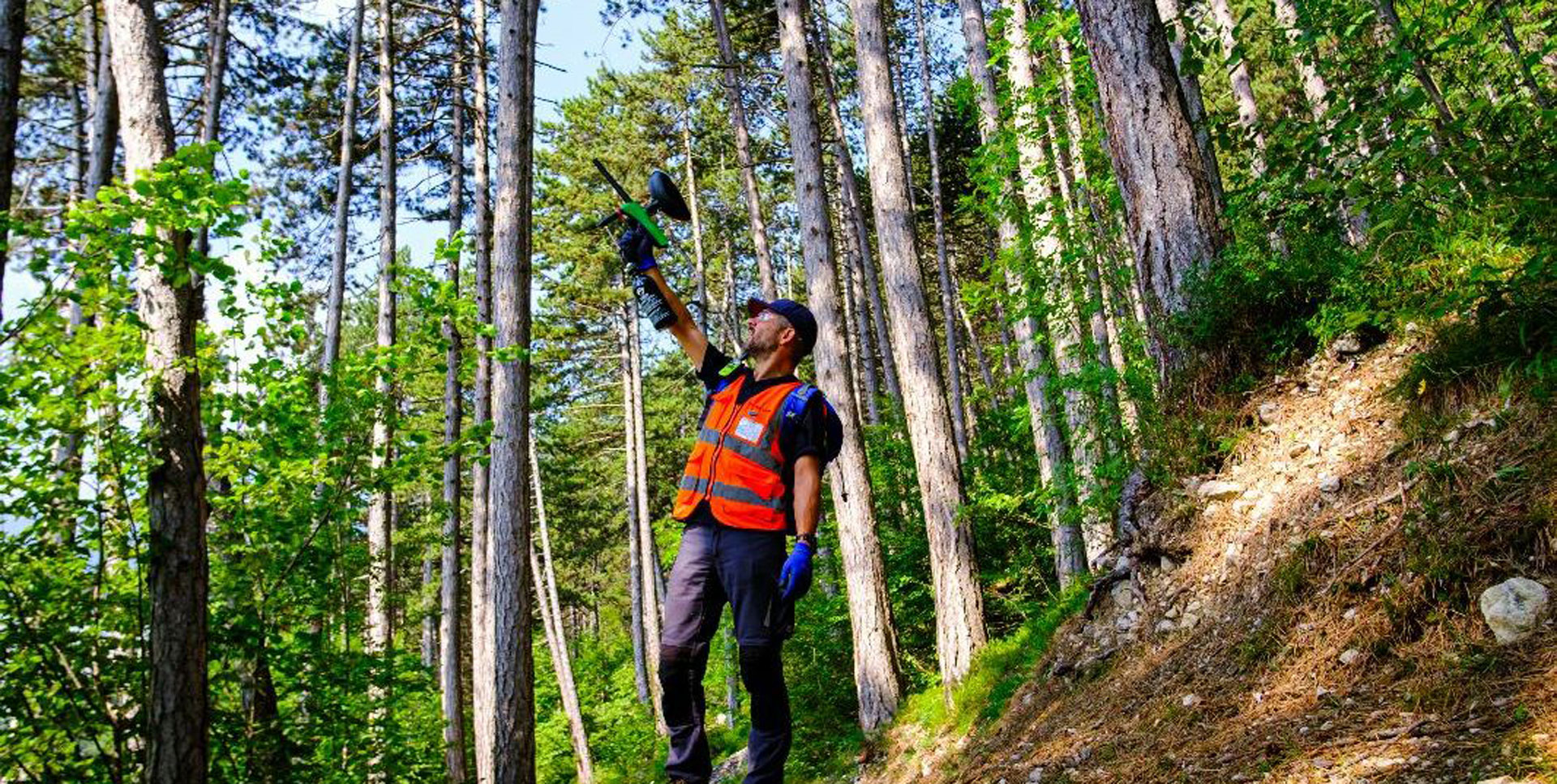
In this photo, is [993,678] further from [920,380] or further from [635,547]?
[635,547]

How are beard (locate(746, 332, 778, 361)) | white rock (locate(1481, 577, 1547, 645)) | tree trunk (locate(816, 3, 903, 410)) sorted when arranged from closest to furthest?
white rock (locate(1481, 577, 1547, 645)) < beard (locate(746, 332, 778, 361)) < tree trunk (locate(816, 3, 903, 410))

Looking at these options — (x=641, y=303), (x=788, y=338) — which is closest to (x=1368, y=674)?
(x=788, y=338)

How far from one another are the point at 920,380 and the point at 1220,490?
3649 millimetres

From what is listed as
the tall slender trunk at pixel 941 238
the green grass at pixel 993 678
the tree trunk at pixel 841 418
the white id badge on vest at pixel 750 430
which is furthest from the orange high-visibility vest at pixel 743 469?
the tall slender trunk at pixel 941 238

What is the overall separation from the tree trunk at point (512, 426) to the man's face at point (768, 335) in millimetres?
3250

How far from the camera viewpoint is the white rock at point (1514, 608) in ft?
8.82

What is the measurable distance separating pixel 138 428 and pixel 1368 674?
203 inches

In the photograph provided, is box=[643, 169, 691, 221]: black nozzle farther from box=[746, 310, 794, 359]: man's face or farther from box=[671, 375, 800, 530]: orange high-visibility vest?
box=[671, 375, 800, 530]: orange high-visibility vest

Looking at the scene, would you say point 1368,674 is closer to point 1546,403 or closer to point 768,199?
point 1546,403

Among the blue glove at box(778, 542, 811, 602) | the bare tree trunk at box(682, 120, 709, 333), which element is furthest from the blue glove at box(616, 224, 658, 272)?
the bare tree trunk at box(682, 120, 709, 333)

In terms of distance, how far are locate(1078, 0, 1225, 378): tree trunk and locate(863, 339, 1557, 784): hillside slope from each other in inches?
32.4

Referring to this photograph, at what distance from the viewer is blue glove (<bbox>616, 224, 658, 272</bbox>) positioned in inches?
144

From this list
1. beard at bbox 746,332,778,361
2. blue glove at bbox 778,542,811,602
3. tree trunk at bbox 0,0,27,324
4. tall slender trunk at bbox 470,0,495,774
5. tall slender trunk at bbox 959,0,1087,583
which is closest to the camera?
blue glove at bbox 778,542,811,602

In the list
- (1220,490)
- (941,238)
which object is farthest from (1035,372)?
(941,238)
